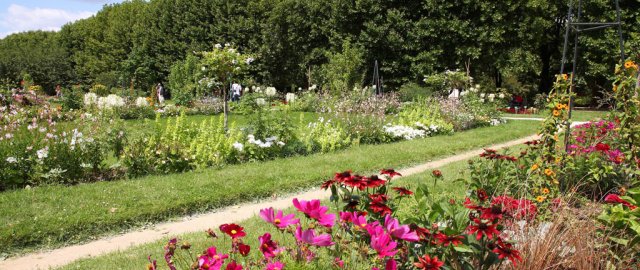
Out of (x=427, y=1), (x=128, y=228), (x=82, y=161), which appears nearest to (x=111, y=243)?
(x=128, y=228)

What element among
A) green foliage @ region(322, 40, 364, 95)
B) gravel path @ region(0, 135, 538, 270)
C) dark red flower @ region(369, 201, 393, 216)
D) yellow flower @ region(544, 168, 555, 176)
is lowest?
gravel path @ region(0, 135, 538, 270)

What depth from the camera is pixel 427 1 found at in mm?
22969

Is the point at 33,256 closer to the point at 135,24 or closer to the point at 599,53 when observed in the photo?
the point at 599,53

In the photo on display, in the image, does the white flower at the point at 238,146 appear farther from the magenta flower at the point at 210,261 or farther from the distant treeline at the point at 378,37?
the distant treeline at the point at 378,37

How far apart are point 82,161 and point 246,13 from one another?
24.9 metres

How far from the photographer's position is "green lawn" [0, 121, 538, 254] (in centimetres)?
468

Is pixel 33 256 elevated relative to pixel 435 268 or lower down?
lower down

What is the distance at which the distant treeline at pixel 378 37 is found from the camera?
74.4 feet

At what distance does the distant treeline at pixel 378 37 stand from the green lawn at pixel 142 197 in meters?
14.5

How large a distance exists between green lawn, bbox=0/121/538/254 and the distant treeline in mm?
14504

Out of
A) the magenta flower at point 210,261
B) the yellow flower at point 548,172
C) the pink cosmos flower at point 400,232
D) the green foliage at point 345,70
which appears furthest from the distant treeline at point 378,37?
the magenta flower at point 210,261

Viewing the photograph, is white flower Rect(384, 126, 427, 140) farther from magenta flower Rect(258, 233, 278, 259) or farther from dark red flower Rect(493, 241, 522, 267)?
magenta flower Rect(258, 233, 278, 259)

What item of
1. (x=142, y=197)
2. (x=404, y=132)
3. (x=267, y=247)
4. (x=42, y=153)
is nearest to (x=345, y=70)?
(x=404, y=132)

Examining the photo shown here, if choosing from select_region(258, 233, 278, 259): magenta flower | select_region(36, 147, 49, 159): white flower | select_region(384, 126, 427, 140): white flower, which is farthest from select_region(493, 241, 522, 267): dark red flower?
select_region(384, 126, 427, 140): white flower
